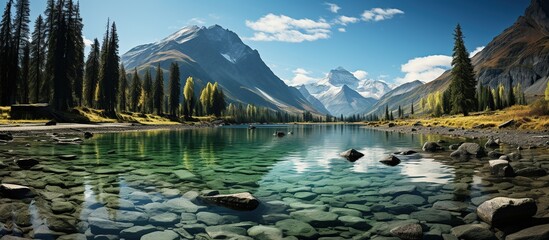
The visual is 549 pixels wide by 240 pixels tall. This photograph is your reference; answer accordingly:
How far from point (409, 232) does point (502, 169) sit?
34.4 ft

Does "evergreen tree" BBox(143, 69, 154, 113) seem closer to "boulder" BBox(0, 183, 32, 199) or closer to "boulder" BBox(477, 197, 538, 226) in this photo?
"boulder" BBox(0, 183, 32, 199)

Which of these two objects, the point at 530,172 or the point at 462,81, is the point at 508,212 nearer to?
the point at 530,172

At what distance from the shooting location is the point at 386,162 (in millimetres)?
21234

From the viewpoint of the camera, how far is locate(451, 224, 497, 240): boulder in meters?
7.78

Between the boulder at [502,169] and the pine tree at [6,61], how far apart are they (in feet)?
242

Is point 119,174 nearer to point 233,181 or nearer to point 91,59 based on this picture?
point 233,181

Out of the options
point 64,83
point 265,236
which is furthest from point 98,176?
point 64,83

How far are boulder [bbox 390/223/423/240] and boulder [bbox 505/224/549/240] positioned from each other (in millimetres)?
1891

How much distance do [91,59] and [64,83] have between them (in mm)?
26671

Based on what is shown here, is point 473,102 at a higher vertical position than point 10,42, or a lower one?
lower

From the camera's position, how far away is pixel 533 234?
24.2ft

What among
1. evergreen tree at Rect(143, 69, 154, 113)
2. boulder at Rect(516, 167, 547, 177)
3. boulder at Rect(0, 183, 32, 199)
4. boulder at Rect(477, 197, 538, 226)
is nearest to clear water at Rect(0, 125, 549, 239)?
boulder at Rect(0, 183, 32, 199)

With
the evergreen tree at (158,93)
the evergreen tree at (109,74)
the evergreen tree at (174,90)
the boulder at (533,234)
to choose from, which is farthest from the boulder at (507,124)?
the evergreen tree at (174,90)

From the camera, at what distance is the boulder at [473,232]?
25.5ft
